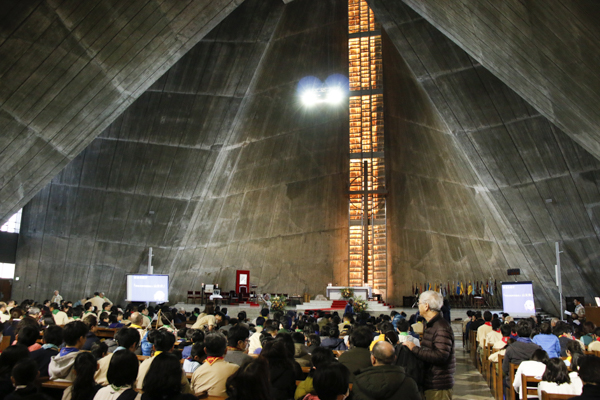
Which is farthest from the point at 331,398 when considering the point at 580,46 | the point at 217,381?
the point at 580,46

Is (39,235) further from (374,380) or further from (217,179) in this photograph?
(374,380)

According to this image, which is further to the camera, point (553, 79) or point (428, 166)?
point (428, 166)

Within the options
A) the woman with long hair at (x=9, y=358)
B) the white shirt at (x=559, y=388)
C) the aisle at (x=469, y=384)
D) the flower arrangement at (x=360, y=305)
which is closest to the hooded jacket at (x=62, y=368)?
the woman with long hair at (x=9, y=358)

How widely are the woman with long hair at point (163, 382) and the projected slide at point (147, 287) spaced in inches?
Answer: 437

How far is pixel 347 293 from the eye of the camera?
17.7 m

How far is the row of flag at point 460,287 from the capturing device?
18625 mm

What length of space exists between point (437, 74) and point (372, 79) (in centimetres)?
450

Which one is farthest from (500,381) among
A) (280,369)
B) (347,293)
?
(347,293)

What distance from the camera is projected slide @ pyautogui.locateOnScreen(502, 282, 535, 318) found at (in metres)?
12.1

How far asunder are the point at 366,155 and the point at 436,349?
16.8 metres

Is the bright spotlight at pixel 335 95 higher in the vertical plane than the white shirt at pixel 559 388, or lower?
higher

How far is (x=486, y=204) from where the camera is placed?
797 inches

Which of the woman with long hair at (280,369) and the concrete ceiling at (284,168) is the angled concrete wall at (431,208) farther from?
the woman with long hair at (280,369)

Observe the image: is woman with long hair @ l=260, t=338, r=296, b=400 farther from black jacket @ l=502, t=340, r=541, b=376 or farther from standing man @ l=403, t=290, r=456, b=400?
black jacket @ l=502, t=340, r=541, b=376
